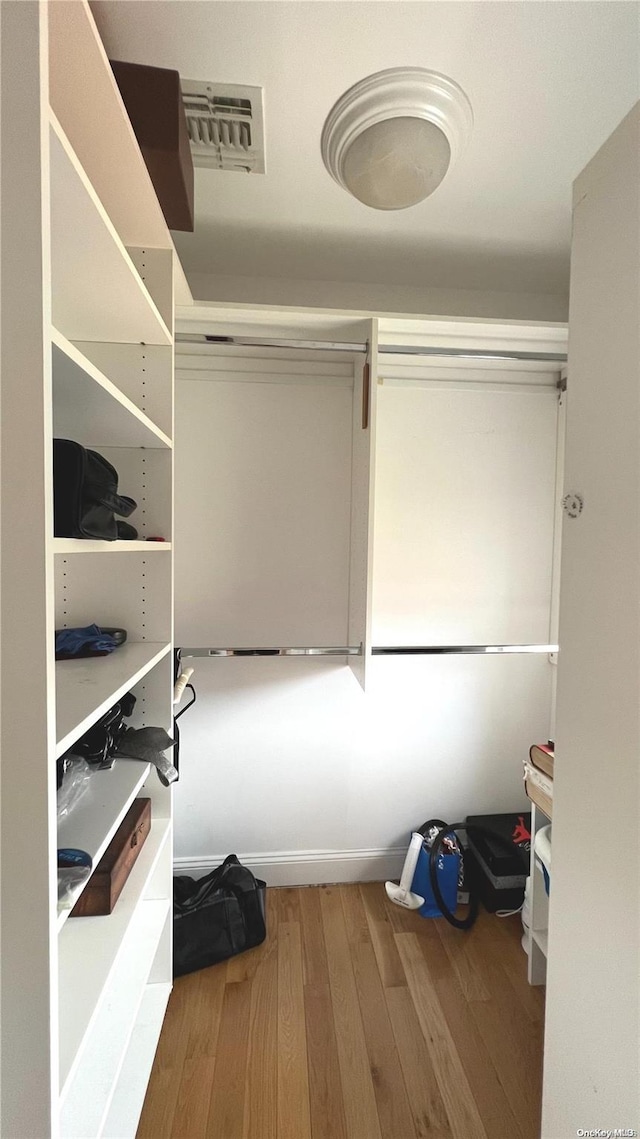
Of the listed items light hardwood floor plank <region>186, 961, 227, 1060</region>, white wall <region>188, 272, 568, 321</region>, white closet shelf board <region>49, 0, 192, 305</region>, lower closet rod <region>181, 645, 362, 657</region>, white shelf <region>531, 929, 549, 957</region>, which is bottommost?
light hardwood floor plank <region>186, 961, 227, 1060</region>

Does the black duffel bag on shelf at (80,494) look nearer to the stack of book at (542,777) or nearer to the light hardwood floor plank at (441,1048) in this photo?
the stack of book at (542,777)

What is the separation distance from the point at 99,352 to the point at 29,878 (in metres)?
1.19

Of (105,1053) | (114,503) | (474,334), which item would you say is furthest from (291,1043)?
(474,334)

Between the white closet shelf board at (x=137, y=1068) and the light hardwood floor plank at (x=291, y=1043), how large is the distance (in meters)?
0.35

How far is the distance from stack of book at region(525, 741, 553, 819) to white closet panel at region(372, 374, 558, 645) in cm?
67

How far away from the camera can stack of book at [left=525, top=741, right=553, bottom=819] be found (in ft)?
4.21

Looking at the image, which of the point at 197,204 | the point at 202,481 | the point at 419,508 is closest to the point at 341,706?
the point at 419,508

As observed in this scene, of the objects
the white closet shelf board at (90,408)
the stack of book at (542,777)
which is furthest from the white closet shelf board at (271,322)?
the stack of book at (542,777)

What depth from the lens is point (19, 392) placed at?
50 cm

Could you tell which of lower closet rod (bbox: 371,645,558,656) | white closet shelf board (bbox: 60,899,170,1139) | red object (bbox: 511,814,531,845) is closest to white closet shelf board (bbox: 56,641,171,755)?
white closet shelf board (bbox: 60,899,170,1139)

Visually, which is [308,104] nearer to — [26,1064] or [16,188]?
[16,188]

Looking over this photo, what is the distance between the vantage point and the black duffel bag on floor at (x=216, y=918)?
1529mm

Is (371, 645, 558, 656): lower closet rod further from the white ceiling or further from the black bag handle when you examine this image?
the white ceiling

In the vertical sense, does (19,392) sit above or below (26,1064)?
above
